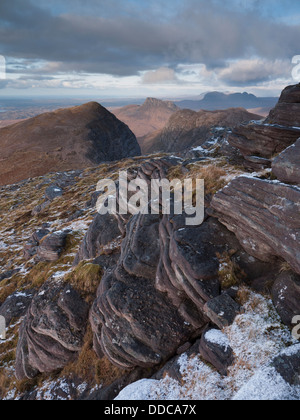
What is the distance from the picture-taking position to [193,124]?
148250 millimetres

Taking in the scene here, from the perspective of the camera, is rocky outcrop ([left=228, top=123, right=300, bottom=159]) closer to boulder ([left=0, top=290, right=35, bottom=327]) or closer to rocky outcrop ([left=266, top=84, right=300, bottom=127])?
rocky outcrop ([left=266, top=84, right=300, bottom=127])

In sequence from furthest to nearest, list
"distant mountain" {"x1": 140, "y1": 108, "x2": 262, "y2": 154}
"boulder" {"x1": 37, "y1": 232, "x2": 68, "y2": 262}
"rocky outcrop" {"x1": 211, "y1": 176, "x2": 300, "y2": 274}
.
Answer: "distant mountain" {"x1": 140, "y1": 108, "x2": 262, "y2": 154}
"boulder" {"x1": 37, "y1": 232, "x2": 68, "y2": 262}
"rocky outcrop" {"x1": 211, "y1": 176, "x2": 300, "y2": 274}

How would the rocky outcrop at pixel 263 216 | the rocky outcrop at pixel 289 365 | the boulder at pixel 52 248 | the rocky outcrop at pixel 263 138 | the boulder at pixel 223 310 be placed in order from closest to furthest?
1. the rocky outcrop at pixel 289 365
2. the rocky outcrop at pixel 263 216
3. the boulder at pixel 223 310
4. the rocky outcrop at pixel 263 138
5. the boulder at pixel 52 248

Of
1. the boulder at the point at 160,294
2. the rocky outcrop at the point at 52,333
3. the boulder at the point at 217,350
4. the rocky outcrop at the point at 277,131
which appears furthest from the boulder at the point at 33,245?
the rocky outcrop at the point at 277,131

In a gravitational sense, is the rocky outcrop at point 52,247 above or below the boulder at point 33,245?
above

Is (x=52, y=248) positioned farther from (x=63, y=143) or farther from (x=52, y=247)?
(x=63, y=143)

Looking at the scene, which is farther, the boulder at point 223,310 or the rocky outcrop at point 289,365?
the boulder at point 223,310

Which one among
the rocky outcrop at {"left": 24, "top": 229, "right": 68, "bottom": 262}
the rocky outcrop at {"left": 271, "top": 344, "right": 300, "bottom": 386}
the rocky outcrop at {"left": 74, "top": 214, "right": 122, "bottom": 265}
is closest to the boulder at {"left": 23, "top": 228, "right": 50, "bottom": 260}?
the rocky outcrop at {"left": 24, "top": 229, "right": 68, "bottom": 262}

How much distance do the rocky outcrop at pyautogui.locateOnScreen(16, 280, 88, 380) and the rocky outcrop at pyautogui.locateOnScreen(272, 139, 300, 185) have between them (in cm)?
1303

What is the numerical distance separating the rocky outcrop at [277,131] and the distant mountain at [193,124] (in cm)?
11301

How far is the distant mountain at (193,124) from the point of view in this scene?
440 feet

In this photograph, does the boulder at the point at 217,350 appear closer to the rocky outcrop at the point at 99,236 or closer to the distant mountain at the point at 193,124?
the rocky outcrop at the point at 99,236

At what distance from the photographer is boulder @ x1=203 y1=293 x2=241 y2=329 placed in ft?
29.3
